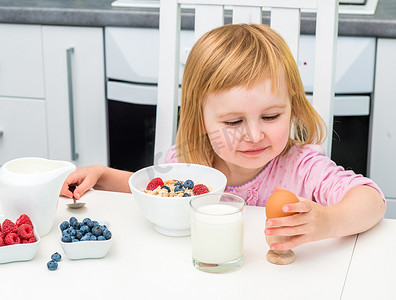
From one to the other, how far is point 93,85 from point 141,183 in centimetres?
105

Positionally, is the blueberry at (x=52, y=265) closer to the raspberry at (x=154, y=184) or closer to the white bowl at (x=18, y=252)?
the white bowl at (x=18, y=252)

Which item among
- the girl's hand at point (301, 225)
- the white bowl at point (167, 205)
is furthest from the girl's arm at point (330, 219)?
the white bowl at point (167, 205)

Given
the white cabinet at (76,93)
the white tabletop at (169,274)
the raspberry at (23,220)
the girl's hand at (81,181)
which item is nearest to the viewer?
the white tabletop at (169,274)

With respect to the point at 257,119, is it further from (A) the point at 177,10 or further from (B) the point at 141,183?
(A) the point at 177,10

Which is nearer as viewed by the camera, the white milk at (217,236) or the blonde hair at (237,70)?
the white milk at (217,236)

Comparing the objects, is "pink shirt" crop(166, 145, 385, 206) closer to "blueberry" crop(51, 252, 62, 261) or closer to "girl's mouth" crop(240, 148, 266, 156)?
"girl's mouth" crop(240, 148, 266, 156)

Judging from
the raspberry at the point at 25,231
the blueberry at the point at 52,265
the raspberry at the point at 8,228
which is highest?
the raspberry at the point at 8,228

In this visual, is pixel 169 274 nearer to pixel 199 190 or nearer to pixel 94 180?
pixel 199 190

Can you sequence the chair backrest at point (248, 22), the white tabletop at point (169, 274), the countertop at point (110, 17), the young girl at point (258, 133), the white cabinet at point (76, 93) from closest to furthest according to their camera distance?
the white tabletop at point (169, 274), the young girl at point (258, 133), the chair backrest at point (248, 22), the countertop at point (110, 17), the white cabinet at point (76, 93)

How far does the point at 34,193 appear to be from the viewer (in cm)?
95

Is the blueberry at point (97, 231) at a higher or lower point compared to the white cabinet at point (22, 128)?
higher

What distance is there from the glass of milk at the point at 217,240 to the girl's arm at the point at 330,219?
0.05 meters

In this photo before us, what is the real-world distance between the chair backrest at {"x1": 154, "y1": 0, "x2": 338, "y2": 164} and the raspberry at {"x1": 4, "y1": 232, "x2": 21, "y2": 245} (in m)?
0.52

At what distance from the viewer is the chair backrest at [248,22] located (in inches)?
49.4
